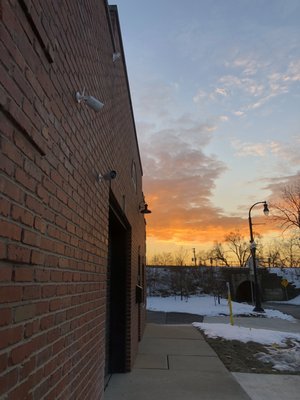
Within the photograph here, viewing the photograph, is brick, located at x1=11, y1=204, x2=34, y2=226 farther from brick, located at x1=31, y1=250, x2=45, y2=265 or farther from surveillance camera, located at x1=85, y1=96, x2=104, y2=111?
surveillance camera, located at x1=85, y1=96, x2=104, y2=111

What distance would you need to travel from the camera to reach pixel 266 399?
237 inches

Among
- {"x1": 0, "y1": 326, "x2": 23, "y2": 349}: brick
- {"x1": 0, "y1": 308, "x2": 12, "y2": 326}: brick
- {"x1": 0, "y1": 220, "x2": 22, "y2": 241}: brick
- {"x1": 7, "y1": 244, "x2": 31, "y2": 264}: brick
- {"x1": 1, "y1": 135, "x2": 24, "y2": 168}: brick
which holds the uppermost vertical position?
{"x1": 1, "y1": 135, "x2": 24, "y2": 168}: brick

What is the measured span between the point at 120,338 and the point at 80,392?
468 cm

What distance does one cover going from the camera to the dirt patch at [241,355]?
26.5 feet

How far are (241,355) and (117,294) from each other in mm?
3874

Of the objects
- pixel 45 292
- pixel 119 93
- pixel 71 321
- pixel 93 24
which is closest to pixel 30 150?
pixel 45 292

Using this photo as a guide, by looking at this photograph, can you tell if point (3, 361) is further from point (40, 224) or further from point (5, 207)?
point (40, 224)

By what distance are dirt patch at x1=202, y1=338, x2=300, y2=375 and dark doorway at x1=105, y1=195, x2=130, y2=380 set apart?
2442 mm

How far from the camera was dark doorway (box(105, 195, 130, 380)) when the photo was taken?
24.4 ft

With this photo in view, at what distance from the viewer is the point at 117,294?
25.8 feet

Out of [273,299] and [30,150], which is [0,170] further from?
[273,299]

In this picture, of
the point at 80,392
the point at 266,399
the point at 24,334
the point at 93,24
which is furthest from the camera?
the point at 266,399

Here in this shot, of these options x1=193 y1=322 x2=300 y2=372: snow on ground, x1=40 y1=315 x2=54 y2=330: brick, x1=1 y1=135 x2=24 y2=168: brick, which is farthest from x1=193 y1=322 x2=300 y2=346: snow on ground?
x1=1 y1=135 x2=24 y2=168: brick

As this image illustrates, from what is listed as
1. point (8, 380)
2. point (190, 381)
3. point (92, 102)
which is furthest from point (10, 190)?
point (190, 381)
